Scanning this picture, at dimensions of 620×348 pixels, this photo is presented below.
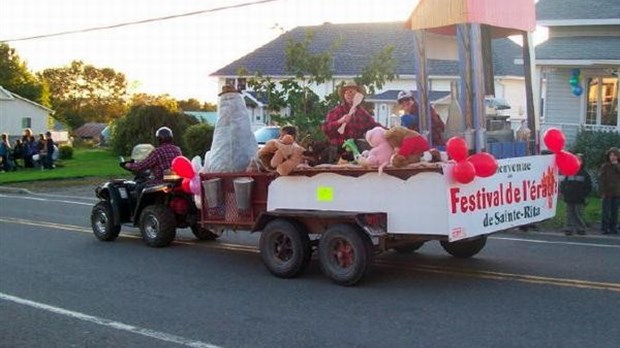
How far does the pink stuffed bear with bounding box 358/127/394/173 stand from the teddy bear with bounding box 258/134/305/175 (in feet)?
2.87

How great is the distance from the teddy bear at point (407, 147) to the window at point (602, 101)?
16030 mm

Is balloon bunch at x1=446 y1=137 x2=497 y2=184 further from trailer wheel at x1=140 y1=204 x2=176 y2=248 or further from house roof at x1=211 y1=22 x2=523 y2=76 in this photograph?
house roof at x1=211 y1=22 x2=523 y2=76

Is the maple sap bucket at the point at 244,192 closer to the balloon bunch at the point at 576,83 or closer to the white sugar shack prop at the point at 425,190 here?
the white sugar shack prop at the point at 425,190

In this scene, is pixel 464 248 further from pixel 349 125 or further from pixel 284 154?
pixel 284 154

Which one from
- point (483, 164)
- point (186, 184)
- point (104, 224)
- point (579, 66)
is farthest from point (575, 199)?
point (579, 66)

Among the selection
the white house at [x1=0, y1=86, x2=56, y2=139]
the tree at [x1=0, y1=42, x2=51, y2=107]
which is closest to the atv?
the white house at [x1=0, y1=86, x2=56, y2=139]

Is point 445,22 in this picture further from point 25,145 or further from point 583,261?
point 25,145

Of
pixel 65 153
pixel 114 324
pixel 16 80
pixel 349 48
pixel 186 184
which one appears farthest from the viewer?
pixel 16 80

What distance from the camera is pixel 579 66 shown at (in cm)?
2178

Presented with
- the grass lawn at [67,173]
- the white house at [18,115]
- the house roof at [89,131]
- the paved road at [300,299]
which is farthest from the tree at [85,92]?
the paved road at [300,299]

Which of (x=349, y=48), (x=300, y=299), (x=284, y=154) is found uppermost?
(x=349, y=48)

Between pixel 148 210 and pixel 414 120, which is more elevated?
pixel 414 120

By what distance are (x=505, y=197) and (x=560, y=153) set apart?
1241 millimetres

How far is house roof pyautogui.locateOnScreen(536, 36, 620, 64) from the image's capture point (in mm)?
21234
